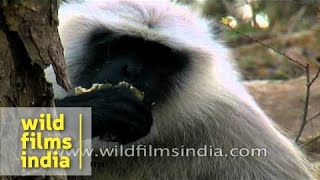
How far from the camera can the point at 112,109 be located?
3.27 m

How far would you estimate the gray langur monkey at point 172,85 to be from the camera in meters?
3.68

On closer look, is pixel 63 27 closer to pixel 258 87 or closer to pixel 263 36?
pixel 258 87

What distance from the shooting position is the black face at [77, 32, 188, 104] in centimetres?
343

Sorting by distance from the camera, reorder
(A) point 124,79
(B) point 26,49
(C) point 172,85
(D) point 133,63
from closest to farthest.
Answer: (B) point 26,49 < (A) point 124,79 < (D) point 133,63 < (C) point 172,85

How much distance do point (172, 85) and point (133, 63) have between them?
0.35 metres

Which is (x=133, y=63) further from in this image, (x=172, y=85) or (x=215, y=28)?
(x=215, y=28)

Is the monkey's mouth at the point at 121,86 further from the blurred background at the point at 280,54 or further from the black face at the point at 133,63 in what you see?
the blurred background at the point at 280,54

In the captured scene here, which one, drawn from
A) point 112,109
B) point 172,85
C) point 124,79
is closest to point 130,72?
point 124,79

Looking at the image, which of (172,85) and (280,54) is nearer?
(172,85)

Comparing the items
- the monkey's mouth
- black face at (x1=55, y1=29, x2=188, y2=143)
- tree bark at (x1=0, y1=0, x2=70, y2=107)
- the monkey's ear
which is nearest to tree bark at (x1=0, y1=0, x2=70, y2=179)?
tree bark at (x1=0, y1=0, x2=70, y2=107)

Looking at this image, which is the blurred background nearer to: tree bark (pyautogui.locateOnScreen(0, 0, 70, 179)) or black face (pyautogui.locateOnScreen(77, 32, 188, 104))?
black face (pyautogui.locateOnScreen(77, 32, 188, 104))

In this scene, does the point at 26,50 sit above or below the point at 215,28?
below

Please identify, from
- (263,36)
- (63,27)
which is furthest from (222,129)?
(263,36)

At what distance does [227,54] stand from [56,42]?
6.32ft
